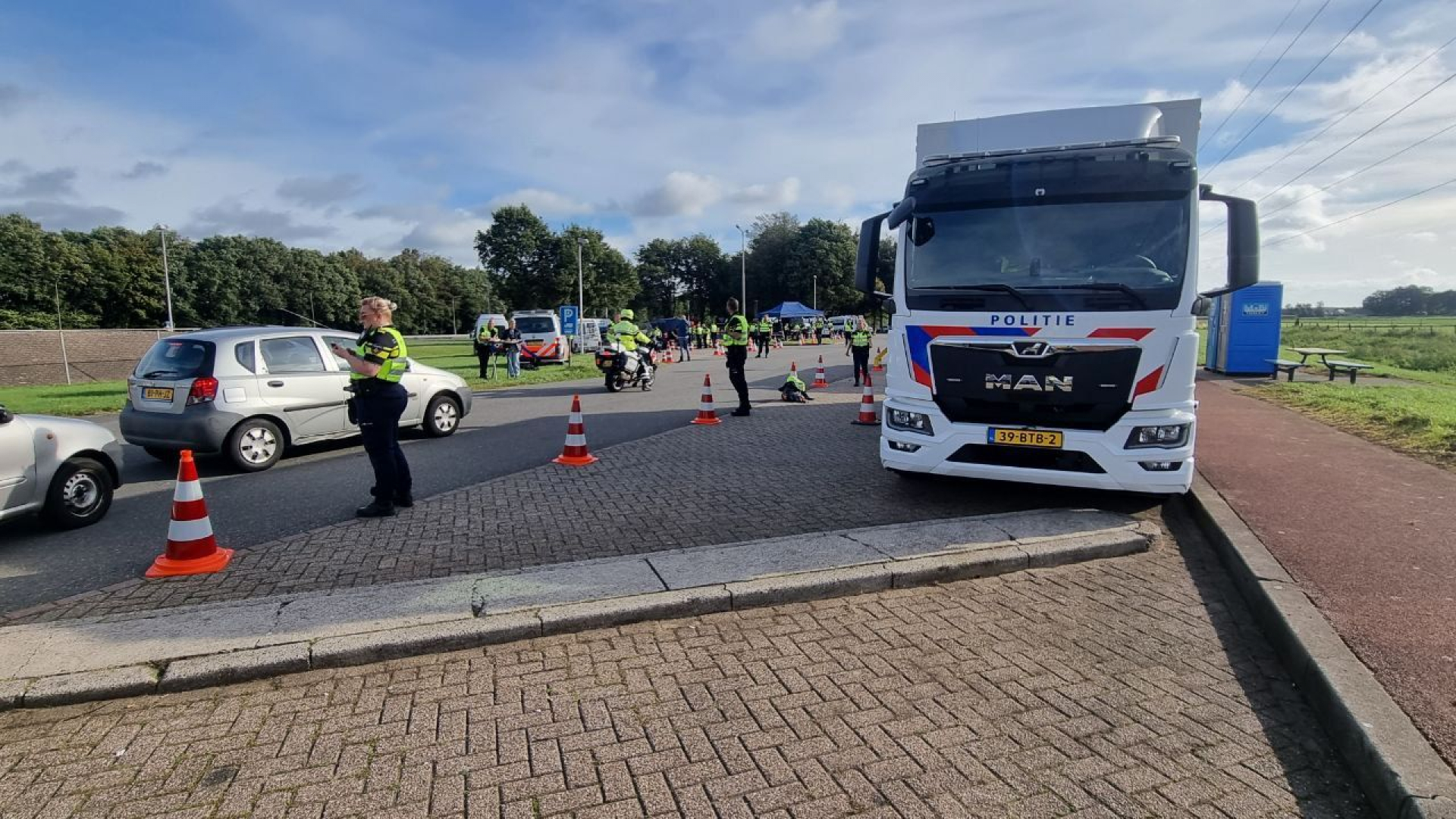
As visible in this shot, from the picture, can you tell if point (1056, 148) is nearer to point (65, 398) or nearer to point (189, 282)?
point (65, 398)

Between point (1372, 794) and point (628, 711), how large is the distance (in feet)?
9.20

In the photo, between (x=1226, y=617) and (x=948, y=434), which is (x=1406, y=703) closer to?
(x=1226, y=617)

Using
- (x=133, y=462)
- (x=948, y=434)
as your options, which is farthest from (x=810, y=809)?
(x=133, y=462)

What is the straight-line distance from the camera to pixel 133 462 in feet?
28.7

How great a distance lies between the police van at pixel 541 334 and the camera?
2686cm

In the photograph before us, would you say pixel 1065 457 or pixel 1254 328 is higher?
pixel 1254 328

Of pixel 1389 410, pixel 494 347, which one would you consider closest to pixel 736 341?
pixel 1389 410

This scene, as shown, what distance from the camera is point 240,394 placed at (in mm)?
8109

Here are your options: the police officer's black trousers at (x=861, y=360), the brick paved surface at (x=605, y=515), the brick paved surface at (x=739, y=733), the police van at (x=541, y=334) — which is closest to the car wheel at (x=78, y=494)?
the brick paved surface at (x=605, y=515)

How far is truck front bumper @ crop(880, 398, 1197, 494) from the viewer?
5566mm

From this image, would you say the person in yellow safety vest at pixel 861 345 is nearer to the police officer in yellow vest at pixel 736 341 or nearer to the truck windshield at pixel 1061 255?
the police officer in yellow vest at pixel 736 341

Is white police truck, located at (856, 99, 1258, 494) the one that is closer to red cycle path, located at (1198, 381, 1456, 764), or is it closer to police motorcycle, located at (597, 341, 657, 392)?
red cycle path, located at (1198, 381, 1456, 764)

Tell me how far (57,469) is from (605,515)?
14.2 feet

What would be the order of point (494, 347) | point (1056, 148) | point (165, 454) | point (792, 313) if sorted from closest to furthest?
point (1056, 148) → point (165, 454) → point (494, 347) → point (792, 313)
